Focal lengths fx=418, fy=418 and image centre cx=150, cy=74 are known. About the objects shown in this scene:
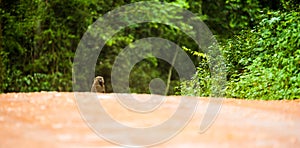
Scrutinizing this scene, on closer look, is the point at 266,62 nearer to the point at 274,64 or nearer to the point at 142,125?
the point at 274,64

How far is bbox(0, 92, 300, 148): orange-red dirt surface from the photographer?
225 cm

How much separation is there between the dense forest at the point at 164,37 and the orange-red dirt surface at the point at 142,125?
303cm

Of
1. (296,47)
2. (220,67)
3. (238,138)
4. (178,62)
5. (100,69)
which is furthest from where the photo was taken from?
(178,62)

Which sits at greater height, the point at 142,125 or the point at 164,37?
the point at 142,125

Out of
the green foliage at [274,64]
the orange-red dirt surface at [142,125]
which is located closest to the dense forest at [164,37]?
the green foliage at [274,64]

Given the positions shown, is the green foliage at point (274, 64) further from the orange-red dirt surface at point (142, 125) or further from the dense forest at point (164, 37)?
the orange-red dirt surface at point (142, 125)

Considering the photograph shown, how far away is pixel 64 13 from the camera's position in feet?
44.2

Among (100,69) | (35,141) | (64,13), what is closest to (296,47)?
(35,141)

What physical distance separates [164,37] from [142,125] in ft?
47.3

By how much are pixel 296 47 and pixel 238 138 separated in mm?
4806

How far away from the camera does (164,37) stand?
673 inches

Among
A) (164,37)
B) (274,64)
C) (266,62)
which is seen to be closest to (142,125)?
(274,64)

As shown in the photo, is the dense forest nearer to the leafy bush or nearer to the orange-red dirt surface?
the leafy bush

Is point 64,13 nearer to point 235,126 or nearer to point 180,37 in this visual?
point 180,37
